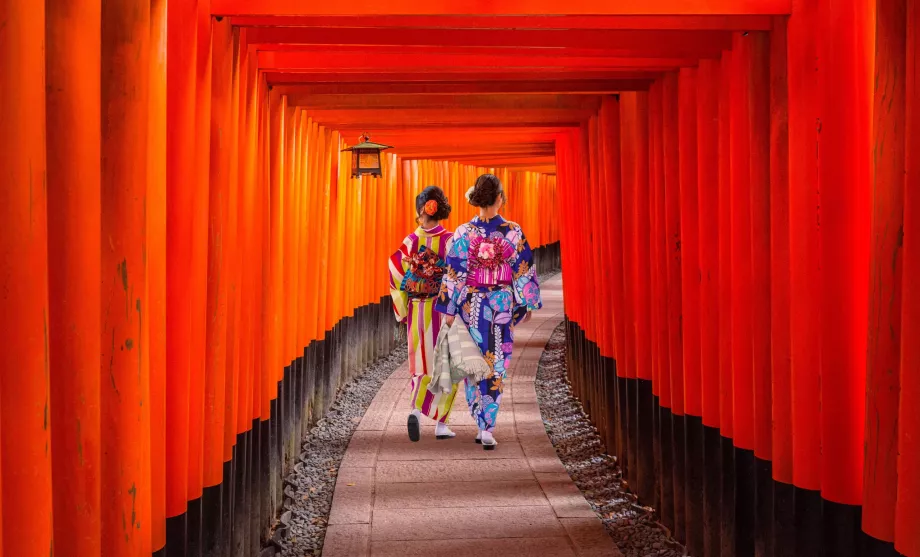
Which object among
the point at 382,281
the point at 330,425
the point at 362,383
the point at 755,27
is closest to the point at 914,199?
the point at 755,27

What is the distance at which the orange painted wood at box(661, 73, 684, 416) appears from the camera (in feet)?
17.8

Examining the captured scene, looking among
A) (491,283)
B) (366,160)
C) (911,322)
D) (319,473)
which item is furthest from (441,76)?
(911,322)

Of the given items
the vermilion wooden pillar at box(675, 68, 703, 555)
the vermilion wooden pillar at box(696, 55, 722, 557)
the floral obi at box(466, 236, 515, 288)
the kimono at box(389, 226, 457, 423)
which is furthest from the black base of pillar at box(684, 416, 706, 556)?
the kimono at box(389, 226, 457, 423)

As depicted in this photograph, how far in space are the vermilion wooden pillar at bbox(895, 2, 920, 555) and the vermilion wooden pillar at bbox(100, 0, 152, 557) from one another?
2.12m

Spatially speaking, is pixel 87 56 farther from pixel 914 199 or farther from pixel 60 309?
pixel 914 199

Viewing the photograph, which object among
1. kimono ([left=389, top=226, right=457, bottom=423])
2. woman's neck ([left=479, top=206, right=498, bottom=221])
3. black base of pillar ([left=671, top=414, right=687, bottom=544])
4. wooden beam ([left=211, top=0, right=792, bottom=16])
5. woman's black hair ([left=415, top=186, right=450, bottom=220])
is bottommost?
black base of pillar ([left=671, top=414, right=687, bottom=544])

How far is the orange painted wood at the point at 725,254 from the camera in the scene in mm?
4480

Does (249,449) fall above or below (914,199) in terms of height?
below

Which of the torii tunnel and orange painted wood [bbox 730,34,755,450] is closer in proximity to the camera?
the torii tunnel

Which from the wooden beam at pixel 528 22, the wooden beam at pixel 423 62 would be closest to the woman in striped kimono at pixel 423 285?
the wooden beam at pixel 423 62

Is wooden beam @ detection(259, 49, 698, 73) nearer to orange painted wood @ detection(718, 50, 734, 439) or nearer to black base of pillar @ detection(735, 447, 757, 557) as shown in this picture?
orange painted wood @ detection(718, 50, 734, 439)

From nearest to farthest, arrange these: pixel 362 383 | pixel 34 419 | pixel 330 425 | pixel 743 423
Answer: pixel 34 419
pixel 743 423
pixel 330 425
pixel 362 383

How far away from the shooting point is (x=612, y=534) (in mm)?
5590

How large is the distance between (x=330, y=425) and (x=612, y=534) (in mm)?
3805
